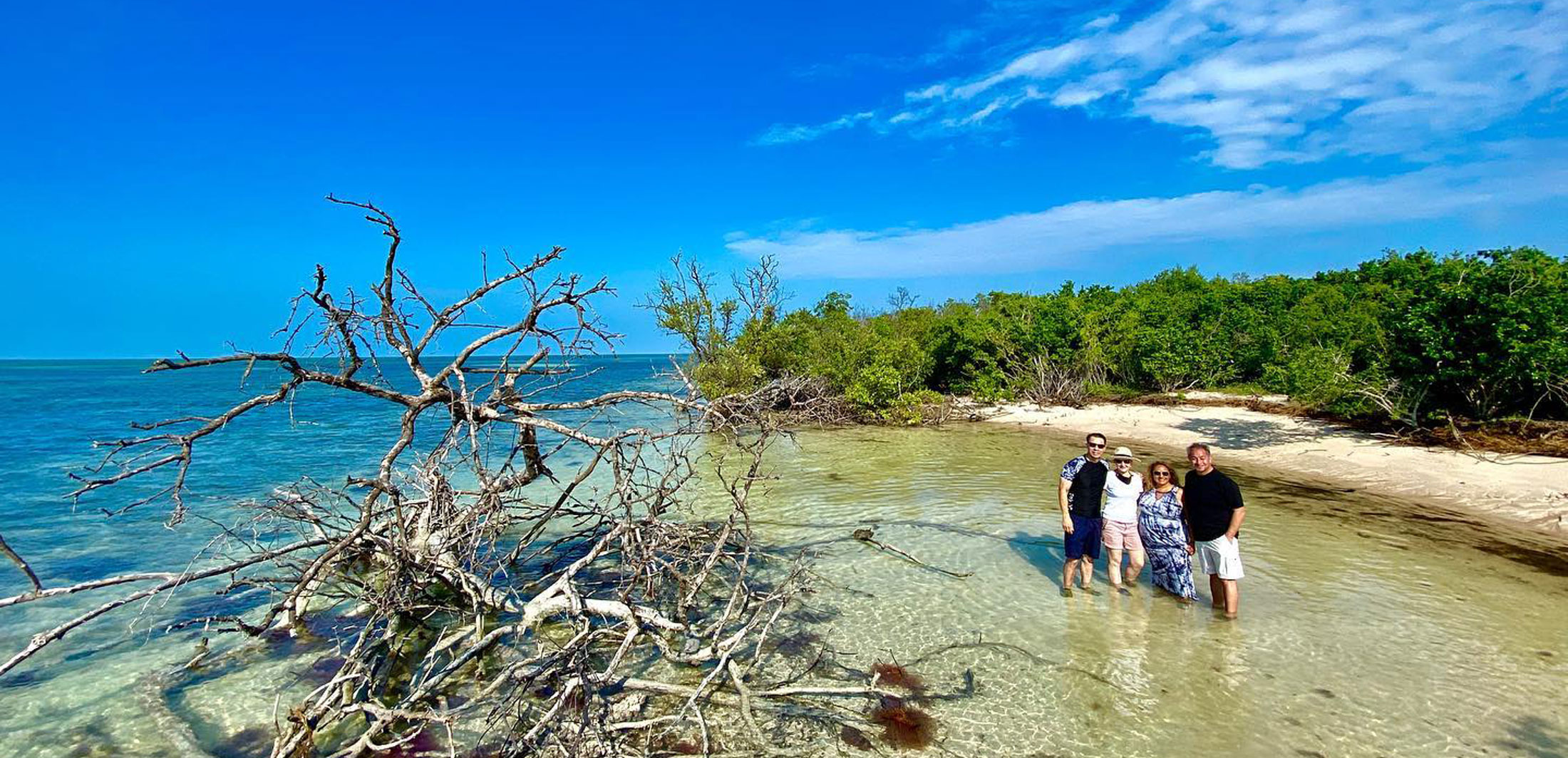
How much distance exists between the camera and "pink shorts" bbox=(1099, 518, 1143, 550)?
25.8ft

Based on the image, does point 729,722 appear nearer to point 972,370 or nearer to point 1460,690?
point 1460,690

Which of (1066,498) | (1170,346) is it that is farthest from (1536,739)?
(1170,346)

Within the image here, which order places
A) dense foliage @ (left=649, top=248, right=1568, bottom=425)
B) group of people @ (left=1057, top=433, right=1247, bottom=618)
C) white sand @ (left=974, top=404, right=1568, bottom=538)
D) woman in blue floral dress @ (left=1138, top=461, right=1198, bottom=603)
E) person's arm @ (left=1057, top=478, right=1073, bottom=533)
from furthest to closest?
dense foliage @ (left=649, top=248, right=1568, bottom=425)
white sand @ (left=974, top=404, right=1568, bottom=538)
person's arm @ (left=1057, top=478, right=1073, bottom=533)
woman in blue floral dress @ (left=1138, top=461, right=1198, bottom=603)
group of people @ (left=1057, top=433, right=1247, bottom=618)

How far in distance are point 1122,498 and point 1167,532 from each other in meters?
0.62

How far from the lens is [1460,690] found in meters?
5.88

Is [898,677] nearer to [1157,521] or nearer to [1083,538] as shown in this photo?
[1083,538]

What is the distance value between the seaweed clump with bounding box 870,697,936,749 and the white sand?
11.1m

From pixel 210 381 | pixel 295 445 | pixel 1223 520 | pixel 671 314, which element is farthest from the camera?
pixel 210 381

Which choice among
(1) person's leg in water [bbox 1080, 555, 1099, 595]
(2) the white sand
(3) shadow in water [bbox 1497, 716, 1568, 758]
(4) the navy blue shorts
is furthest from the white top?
(2) the white sand

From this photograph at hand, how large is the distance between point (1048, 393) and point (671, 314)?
1510 centimetres

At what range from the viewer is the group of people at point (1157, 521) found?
23.9 feet

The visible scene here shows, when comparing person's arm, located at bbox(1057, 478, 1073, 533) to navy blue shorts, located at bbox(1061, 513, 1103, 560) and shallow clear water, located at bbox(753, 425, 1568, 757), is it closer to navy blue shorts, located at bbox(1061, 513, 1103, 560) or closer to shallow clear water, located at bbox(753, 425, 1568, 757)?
navy blue shorts, located at bbox(1061, 513, 1103, 560)

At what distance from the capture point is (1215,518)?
724 cm

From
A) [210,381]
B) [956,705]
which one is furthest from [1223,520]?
[210,381]
